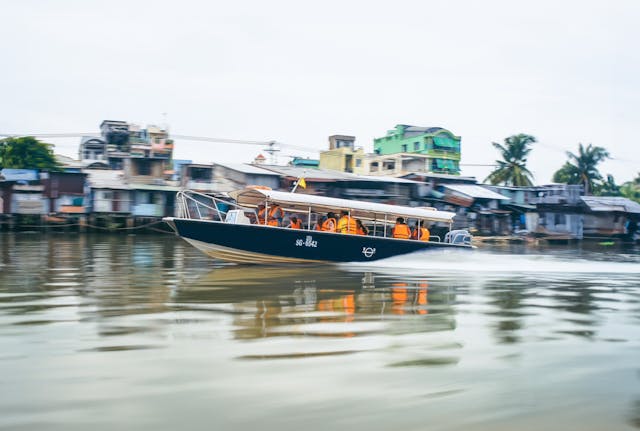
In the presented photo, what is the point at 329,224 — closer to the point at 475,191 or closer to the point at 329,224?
the point at 329,224

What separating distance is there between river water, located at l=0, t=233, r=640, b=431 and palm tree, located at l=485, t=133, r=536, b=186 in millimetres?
40094

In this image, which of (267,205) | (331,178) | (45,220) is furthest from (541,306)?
(45,220)

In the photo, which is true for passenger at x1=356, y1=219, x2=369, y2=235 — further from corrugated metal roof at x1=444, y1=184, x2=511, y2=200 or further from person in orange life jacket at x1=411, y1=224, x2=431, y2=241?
corrugated metal roof at x1=444, y1=184, x2=511, y2=200

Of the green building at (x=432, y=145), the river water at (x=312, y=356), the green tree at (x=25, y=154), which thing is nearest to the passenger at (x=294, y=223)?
the river water at (x=312, y=356)

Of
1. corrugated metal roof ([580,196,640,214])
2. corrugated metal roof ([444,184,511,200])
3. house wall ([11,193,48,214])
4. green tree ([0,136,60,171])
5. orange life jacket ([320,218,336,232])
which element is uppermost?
green tree ([0,136,60,171])

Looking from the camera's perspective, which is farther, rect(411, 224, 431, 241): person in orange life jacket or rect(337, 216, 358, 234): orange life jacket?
rect(411, 224, 431, 241): person in orange life jacket

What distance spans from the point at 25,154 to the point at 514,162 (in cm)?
3501

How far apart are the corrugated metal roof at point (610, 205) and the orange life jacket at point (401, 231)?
110 feet

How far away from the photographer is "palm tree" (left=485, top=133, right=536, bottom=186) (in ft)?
166

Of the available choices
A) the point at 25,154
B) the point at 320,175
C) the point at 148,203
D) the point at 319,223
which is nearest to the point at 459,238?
the point at 319,223

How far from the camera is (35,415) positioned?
4371mm

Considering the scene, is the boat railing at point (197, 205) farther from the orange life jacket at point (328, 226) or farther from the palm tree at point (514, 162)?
the palm tree at point (514, 162)

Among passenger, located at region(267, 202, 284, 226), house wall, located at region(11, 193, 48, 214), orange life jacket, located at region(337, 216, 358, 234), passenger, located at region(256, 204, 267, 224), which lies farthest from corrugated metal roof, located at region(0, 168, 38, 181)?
orange life jacket, located at region(337, 216, 358, 234)

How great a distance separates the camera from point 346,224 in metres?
15.3
